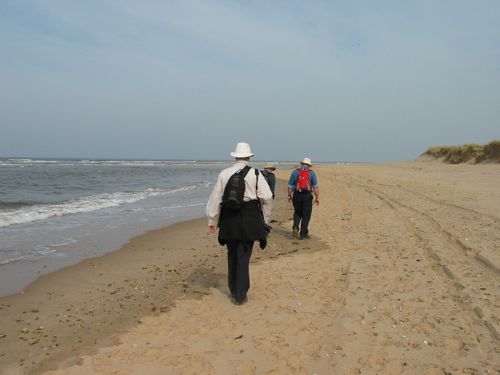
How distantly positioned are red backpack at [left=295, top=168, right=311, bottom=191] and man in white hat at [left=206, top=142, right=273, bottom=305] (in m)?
3.80

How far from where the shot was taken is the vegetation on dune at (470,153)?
3441 centimetres

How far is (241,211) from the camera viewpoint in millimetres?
5262

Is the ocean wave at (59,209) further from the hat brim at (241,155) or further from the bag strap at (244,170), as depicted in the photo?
the bag strap at (244,170)

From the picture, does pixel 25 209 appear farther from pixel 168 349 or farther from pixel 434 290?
pixel 434 290

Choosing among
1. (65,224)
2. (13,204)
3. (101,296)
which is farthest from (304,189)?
(13,204)

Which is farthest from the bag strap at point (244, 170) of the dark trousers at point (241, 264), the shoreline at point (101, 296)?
the shoreline at point (101, 296)

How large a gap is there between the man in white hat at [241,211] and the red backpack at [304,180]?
3796 millimetres

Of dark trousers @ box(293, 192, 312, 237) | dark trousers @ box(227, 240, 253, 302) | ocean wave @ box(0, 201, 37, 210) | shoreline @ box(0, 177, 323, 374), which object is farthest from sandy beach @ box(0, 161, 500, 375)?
ocean wave @ box(0, 201, 37, 210)

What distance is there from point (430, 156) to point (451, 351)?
165 feet

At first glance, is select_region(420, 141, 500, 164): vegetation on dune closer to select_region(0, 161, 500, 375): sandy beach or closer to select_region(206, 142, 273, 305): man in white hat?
select_region(0, 161, 500, 375): sandy beach

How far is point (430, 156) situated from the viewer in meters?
50.0

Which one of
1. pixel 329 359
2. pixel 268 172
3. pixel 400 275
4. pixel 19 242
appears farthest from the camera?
pixel 268 172

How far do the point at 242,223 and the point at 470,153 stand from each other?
3908cm

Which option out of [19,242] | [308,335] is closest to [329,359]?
[308,335]
